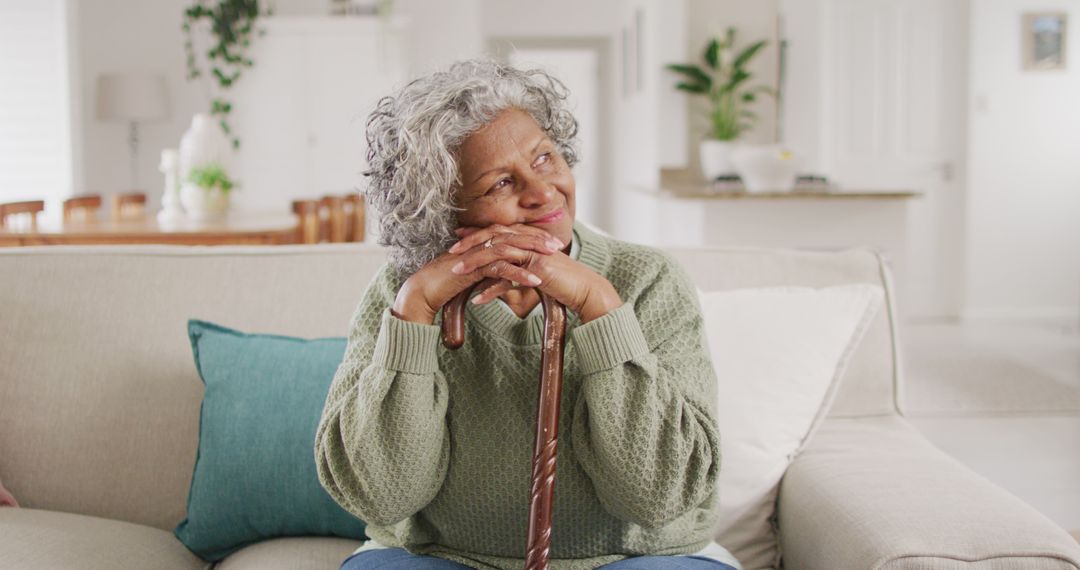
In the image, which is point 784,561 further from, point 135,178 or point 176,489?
point 135,178

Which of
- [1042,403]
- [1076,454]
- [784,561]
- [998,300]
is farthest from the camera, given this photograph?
[998,300]

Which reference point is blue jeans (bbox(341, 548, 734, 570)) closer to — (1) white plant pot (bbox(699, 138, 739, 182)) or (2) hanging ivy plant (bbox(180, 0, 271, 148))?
(1) white plant pot (bbox(699, 138, 739, 182))

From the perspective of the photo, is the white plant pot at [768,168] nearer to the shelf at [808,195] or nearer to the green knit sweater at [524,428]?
the shelf at [808,195]

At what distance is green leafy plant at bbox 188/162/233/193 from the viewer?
4676 mm

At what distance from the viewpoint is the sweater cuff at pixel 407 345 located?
1329 millimetres

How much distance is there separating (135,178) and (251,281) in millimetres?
6178

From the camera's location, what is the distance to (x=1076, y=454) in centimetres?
384

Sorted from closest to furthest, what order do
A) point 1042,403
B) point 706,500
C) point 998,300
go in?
point 706,500 < point 1042,403 < point 998,300

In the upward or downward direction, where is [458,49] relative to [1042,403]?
upward

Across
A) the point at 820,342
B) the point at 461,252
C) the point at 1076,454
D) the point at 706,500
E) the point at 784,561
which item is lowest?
the point at 1076,454

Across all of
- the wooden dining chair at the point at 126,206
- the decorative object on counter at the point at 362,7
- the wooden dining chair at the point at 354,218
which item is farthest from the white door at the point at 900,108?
the wooden dining chair at the point at 126,206

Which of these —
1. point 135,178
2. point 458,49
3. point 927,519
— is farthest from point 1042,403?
point 135,178

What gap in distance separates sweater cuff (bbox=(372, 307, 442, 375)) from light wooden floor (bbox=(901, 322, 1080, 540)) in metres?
2.27

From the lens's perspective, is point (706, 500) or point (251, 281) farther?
point (251, 281)
